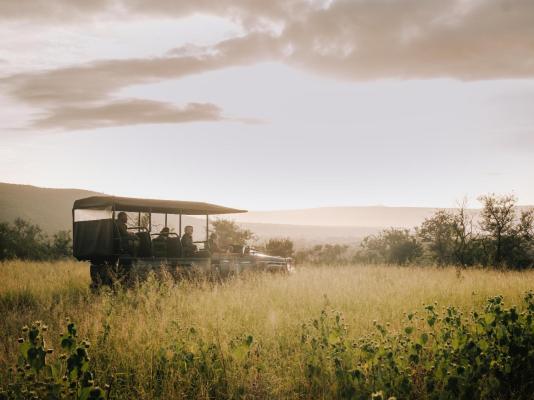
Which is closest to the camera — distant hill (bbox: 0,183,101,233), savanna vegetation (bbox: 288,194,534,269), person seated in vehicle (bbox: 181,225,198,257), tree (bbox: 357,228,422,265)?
person seated in vehicle (bbox: 181,225,198,257)

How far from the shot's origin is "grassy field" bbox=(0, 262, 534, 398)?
16.2ft

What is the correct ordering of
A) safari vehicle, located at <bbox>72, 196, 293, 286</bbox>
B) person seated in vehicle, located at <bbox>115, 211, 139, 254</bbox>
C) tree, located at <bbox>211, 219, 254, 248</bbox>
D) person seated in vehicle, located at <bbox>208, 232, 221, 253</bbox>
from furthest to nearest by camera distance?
tree, located at <bbox>211, 219, 254, 248</bbox>, person seated in vehicle, located at <bbox>208, 232, 221, 253</bbox>, person seated in vehicle, located at <bbox>115, 211, 139, 254</bbox>, safari vehicle, located at <bbox>72, 196, 293, 286</bbox>

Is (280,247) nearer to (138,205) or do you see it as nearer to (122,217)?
(138,205)

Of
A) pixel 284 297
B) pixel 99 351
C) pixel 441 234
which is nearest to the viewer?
pixel 99 351

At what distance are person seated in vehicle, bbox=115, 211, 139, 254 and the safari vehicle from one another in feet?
0.08

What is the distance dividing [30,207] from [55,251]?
213ft

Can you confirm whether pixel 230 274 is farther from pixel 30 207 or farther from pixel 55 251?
pixel 30 207

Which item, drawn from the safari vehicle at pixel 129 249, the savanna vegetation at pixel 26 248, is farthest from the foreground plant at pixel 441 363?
the savanna vegetation at pixel 26 248

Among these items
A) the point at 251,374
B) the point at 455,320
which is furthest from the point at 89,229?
the point at 455,320

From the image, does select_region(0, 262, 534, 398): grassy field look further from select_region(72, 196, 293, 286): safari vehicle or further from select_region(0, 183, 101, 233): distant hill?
select_region(0, 183, 101, 233): distant hill

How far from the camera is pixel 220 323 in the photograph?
7.00 meters

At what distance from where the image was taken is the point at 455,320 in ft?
15.8

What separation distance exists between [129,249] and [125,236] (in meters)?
0.34

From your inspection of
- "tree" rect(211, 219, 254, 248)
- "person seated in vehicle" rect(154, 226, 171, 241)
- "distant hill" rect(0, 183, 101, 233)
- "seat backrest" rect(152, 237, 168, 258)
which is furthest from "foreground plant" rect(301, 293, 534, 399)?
"distant hill" rect(0, 183, 101, 233)
